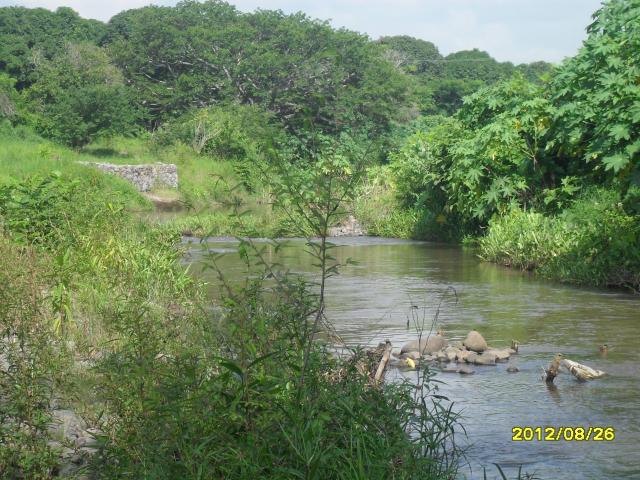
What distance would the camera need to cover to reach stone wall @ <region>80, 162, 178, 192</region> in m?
29.9

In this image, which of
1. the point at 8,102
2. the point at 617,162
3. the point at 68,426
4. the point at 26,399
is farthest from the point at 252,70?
the point at 26,399

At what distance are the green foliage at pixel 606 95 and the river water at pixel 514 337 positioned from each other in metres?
1.92

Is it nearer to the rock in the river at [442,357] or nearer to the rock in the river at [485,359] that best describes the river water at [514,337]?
the rock in the river at [485,359]

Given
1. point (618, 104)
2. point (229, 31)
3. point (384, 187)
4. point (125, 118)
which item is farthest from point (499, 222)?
point (229, 31)

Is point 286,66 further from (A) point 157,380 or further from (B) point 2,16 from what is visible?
(A) point 157,380

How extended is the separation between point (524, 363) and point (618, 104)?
4813 mm

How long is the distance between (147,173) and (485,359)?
24889mm

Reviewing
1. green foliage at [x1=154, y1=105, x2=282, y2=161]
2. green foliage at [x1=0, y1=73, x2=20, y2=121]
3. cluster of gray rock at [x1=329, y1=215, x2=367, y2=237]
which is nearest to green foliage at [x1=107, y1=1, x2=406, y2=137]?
green foliage at [x1=154, y1=105, x2=282, y2=161]

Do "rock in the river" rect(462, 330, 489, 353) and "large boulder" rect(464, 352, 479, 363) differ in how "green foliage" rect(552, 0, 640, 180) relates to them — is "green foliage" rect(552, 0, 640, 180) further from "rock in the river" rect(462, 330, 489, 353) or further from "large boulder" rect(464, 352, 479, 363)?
"large boulder" rect(464, 352, 479, 363)

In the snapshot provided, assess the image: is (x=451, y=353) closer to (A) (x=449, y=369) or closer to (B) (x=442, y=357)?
(B) (x=442, y=357)

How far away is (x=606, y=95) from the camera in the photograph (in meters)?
12.1

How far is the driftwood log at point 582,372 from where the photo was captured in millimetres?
7633

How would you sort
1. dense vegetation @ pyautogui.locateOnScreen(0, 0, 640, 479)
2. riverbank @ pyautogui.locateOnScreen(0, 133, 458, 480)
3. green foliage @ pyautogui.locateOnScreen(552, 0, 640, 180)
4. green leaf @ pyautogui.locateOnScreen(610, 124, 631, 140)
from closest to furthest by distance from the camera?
1. riverbank @ pyautogui.locateOnScreen(0, 133, 458, 480)
2. dense vegetation @ pyautogui.locateOnScreen(0, 0, 640, 479)
3. green leaf @ pyautogui.locateOnScreen(610, 124, 631, 140)
4. green foliage @ pyautogui.locateOnScreen(552, 0, 640, 180)

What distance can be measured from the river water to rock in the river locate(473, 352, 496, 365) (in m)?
0.08
